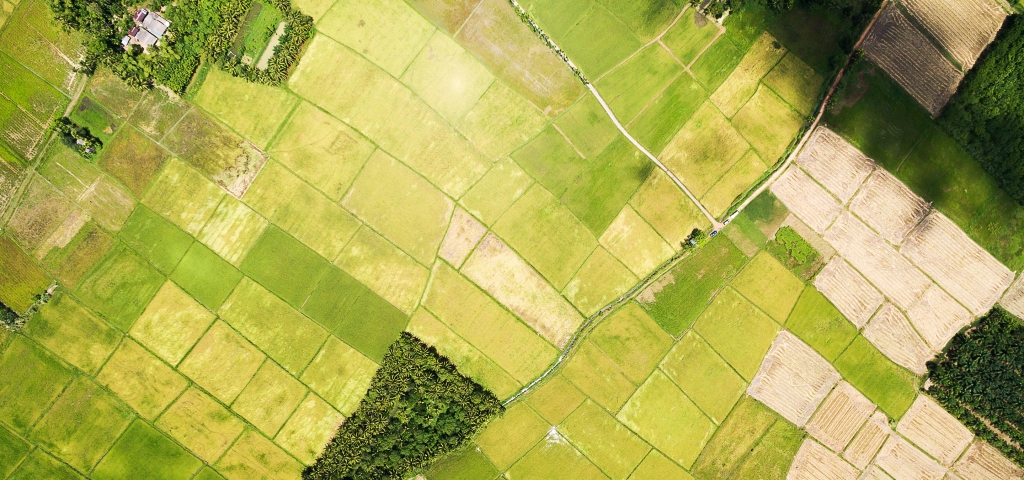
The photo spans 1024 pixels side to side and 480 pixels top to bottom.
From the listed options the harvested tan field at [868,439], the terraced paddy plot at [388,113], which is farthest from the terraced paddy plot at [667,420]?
the terraced paddy plot at [388,113]

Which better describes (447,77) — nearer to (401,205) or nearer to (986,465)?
(401,205)

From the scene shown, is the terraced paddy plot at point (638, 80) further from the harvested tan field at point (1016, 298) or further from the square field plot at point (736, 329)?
the harvested tan field at point (1016, 298)

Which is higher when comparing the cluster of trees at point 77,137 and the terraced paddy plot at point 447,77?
the terraced paddy plot at point 447,77

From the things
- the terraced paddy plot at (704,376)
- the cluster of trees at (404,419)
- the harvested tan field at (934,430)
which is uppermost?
the harvested tan field at (934,430)

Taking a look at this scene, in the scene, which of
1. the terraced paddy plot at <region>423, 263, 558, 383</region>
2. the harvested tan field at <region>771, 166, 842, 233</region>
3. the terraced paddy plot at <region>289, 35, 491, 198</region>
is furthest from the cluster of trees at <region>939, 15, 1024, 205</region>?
the terraced paddy plot at <region>289, 35, 491, 198</region>

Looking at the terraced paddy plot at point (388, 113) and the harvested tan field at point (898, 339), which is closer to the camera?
the terraced paddy plot at point (388, 113)

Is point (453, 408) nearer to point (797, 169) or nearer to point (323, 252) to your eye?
point (323, 252)

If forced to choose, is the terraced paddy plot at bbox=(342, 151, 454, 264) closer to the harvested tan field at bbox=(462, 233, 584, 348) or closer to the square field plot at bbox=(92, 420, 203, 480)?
the harvested tan field at bbox=(462, 233, 584, 348)

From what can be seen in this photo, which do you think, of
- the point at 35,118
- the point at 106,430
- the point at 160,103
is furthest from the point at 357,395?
the point at 35,118
